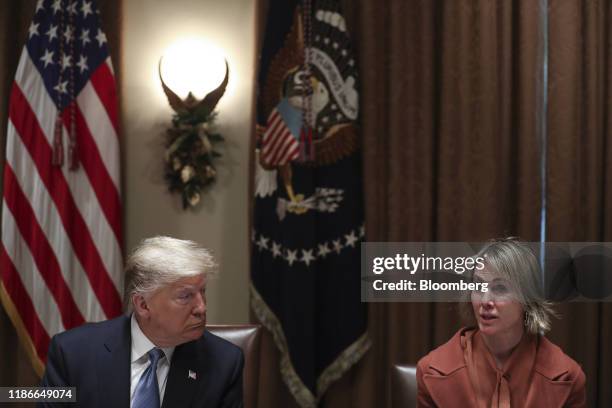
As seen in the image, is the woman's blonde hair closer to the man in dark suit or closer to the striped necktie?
the man in dark suit

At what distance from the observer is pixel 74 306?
3.98m

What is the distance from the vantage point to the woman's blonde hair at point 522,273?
1996mm

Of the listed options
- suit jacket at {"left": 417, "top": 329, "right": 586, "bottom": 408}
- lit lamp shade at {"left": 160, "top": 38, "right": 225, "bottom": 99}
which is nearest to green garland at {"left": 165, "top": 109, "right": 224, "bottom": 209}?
lit lamp shade at {"left": 160, "top": 38, "right": 225, "bottom": 99}

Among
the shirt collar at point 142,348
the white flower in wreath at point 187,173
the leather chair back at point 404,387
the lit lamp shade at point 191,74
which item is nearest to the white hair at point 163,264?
the shirt collar at point 142,348

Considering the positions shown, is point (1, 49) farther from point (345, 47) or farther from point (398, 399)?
point (398, 399)

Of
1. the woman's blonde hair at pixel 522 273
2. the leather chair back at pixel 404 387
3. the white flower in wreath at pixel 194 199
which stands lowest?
the leather chair back at pixel 404 387

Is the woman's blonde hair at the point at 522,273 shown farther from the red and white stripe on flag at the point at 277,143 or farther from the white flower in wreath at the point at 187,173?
the white flower in wreath at the point at 187,173

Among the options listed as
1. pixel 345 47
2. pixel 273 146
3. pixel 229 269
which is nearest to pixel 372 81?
pixel 345 47

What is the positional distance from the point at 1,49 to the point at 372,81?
6.39 feet

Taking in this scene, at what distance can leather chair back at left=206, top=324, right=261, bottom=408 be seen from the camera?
2.64m

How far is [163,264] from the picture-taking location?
2.02 metres

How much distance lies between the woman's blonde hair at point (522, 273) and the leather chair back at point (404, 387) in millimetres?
394

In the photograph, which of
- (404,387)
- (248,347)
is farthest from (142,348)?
(404,387)

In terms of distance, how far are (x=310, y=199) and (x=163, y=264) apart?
73.6 inches
